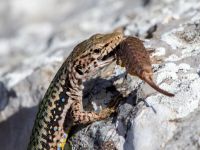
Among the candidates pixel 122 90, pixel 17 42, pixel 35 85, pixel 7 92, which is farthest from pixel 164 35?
pixel 17 42

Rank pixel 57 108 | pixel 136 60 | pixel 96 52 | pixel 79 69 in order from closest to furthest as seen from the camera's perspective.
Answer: pixel 136 60 < pixel 96 52 < pixel 79 69 < pixel 57 108

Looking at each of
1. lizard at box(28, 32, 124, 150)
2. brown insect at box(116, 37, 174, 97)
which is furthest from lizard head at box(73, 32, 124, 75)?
brown insect at box(116, 37, 174, 97)

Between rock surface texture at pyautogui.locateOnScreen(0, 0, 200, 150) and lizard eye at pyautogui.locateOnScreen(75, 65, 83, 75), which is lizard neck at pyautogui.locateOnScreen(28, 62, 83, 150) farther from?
rock surface texture at pyautogui.locateOnScreen(0, 0, 200, 150)

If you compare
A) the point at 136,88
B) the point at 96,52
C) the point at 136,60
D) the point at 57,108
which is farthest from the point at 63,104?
the point at 136,60

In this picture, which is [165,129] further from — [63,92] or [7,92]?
[7,92]

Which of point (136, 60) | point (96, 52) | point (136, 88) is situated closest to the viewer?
point (136, 60)

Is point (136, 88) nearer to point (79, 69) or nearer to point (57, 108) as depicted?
point (79, 69)
